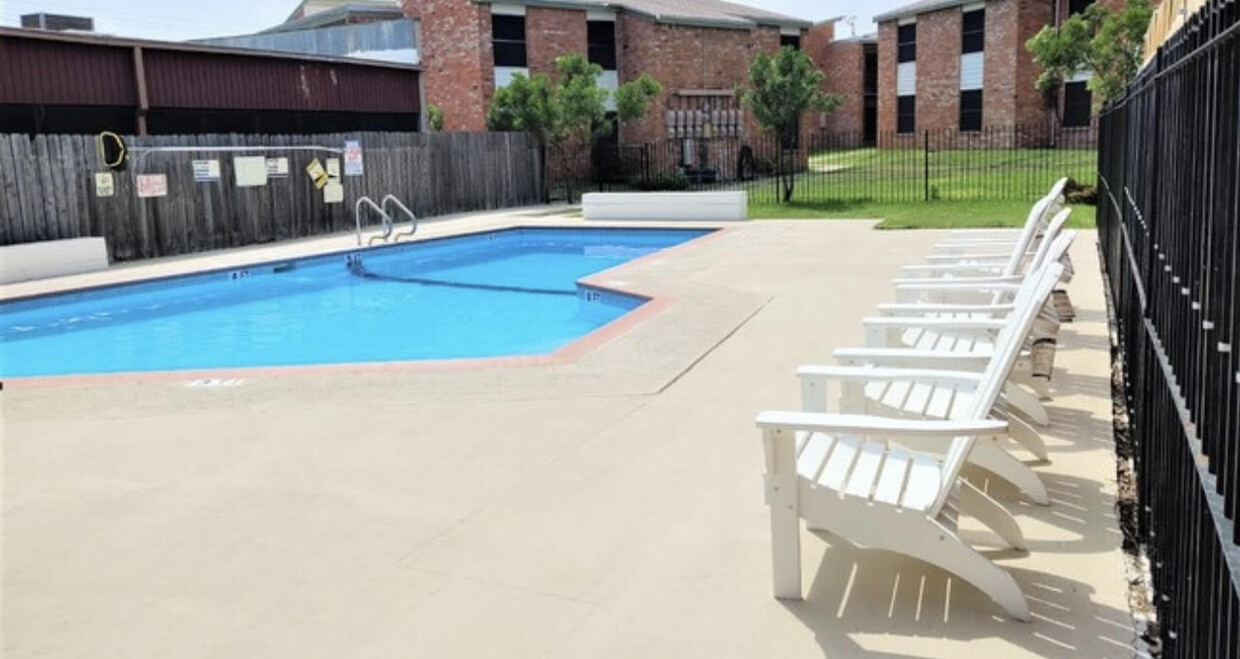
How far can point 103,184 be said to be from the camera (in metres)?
15.8

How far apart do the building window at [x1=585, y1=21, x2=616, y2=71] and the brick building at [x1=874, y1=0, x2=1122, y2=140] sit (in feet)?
33.7

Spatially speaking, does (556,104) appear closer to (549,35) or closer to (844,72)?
(549,35)

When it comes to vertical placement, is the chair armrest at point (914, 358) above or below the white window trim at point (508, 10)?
below

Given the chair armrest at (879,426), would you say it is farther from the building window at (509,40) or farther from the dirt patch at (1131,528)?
the building window at (509,40)

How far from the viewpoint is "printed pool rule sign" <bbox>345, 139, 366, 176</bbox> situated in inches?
805

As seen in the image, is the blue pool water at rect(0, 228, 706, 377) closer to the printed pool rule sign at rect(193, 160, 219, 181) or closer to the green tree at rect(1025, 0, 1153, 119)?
the printed pool rule sign at rect(193, 160, 219, 181)

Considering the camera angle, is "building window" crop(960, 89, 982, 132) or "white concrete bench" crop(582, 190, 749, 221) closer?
"white concrete bench" crop(582, 190, 749, 221)

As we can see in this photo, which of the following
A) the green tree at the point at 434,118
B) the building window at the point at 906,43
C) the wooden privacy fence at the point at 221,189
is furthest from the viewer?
the building window at the point at 906,43

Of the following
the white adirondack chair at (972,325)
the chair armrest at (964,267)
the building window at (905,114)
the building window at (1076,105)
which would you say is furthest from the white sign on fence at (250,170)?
the building window at (905,114)

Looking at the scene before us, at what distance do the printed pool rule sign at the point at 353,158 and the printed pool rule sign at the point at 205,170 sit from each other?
10.3 ft

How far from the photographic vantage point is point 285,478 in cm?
499

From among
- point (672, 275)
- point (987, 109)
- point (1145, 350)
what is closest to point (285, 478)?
point (1145, 350)

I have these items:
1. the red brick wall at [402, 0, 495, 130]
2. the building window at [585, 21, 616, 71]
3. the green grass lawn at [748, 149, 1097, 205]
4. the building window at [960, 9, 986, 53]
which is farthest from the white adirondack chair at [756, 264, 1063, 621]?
the building window at [960, 9, 986, 53]

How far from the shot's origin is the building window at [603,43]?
106ft
